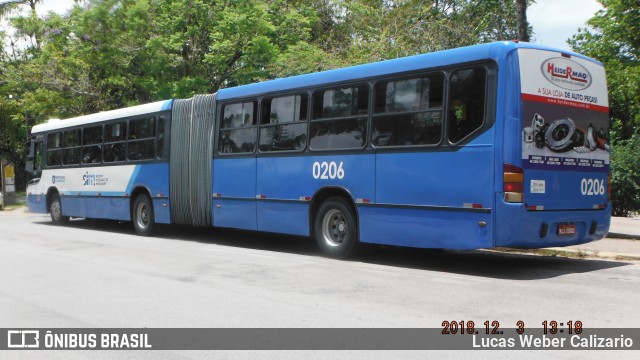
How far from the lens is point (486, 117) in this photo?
8844 mm

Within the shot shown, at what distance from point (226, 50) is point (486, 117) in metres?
18.9

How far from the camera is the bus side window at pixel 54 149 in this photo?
19219 millimetres

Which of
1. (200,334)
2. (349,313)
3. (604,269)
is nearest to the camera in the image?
(200,334)

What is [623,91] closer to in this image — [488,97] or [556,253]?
[556,253]

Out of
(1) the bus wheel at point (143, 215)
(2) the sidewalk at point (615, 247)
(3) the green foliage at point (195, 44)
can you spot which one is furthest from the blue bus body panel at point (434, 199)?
(3) the green foliage at point (195, 44)

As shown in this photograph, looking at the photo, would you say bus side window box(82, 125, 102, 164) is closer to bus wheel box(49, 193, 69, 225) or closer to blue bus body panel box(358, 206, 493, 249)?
bus wheel box(49, 193, 69, 225)

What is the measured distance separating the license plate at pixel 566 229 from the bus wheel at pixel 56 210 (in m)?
14.9

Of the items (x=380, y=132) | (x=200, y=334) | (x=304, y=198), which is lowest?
(x=200, y=334)

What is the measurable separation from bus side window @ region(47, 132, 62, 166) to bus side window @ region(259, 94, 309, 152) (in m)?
9.21

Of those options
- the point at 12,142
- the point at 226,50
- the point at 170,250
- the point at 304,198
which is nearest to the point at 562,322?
the point at 304,198

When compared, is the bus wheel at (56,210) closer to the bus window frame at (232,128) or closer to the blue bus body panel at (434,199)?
the bus window frame at (232,128)

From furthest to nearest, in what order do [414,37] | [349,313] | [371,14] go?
1. [371,14]
2. [414,37]
3. [349,313]
